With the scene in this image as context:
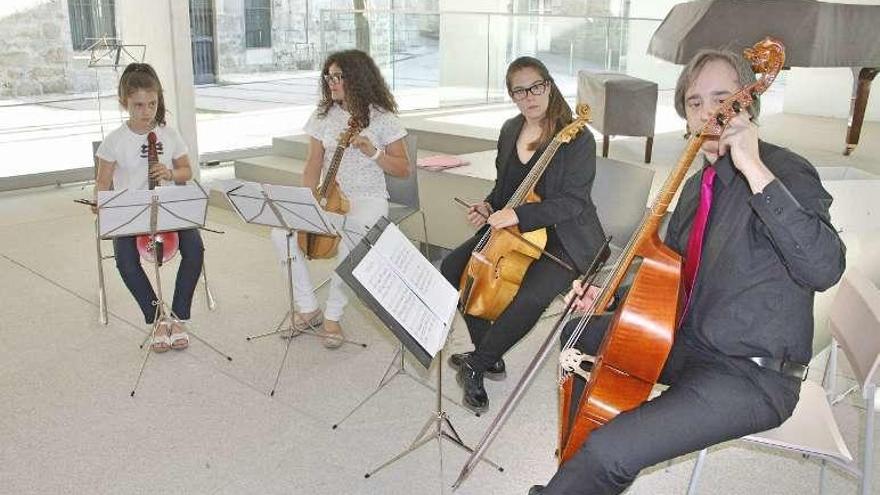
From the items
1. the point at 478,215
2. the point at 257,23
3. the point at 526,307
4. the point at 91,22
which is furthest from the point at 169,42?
the point at 526,307

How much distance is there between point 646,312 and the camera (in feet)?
5.66

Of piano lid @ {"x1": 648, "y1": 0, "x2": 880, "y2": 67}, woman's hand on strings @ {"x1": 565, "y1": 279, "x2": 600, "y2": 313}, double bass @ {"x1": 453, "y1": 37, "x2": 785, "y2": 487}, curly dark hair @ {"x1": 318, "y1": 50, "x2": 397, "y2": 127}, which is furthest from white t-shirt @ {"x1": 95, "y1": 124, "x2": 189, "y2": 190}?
piano lid @ {"x1": 648, "y1": 0, "x2": 880, "y2": 67}

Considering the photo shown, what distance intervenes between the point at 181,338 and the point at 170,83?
3.08 metres

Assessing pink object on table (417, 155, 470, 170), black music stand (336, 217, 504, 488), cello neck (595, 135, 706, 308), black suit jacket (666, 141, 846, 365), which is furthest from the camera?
pink object on table (417, 155, 470, 170)

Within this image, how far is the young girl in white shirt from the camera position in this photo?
10.6 feet

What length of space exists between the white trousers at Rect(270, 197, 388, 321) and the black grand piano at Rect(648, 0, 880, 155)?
2.80 metres

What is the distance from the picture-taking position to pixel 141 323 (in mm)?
3545

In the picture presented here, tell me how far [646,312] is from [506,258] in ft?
3.36

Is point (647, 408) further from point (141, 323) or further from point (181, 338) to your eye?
point (141, 323)

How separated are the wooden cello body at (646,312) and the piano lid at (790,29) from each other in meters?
3.39

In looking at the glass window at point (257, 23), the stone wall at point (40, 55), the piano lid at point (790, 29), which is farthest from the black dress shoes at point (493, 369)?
the glass window at point (257, 23)

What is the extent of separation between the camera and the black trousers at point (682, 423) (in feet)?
5.60

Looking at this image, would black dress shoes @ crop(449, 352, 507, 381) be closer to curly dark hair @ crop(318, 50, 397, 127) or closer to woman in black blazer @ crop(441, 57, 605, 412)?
woman in black blazer @ crop(441, 57, 605, 412)

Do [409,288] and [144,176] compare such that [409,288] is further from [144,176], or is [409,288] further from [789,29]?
[789,29]
